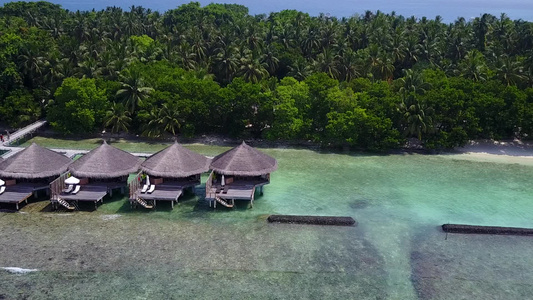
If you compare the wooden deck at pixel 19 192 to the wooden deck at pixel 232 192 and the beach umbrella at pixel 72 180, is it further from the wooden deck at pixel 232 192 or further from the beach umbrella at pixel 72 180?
the wooden deck at pixel 232 192

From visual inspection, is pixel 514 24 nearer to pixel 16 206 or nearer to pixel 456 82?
pixel 456 82

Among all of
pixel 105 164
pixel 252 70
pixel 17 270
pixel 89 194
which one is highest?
pixel 252 70

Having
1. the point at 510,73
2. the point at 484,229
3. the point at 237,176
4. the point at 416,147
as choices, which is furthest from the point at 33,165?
the point at 510,73

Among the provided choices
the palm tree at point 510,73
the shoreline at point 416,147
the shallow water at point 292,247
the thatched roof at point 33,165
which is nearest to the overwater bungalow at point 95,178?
the thatched roof at point 33,165

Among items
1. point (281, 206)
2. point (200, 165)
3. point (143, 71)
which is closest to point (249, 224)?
point (281, 206)

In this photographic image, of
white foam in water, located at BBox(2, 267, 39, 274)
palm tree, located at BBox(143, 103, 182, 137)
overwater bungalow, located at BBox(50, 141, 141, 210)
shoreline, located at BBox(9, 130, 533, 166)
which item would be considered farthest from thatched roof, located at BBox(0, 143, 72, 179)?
shoreline, located at BBox(9, 130, 533, 166)

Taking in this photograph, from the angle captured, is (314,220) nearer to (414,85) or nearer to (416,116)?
(416,116)

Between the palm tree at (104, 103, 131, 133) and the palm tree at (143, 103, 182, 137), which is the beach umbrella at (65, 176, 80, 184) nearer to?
the palm tree at (143, 103, 182, 137)
